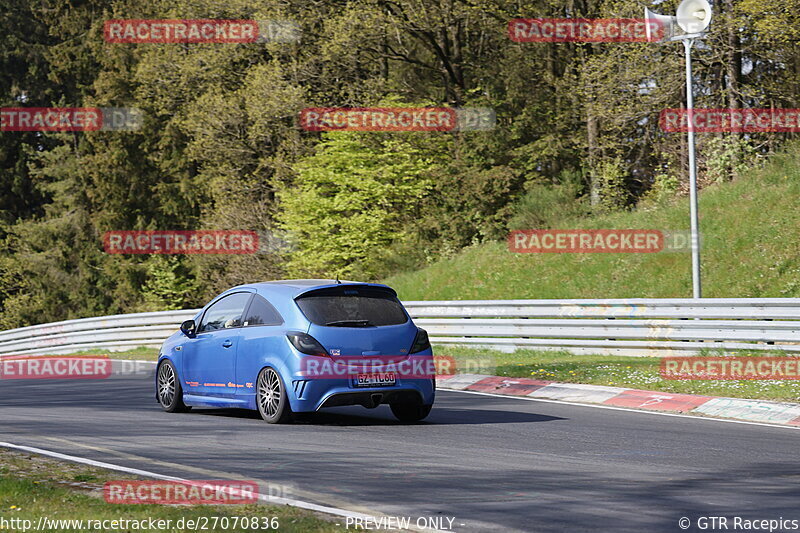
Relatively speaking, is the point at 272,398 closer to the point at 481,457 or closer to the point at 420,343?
the point at 420,343

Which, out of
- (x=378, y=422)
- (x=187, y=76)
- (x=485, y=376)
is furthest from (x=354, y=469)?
(x=187, y=76)

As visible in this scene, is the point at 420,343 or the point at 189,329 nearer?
the point at 420,343

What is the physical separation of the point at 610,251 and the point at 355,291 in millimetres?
17528

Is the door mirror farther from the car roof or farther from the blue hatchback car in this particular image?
the car roof

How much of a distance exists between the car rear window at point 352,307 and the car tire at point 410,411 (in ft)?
3.30

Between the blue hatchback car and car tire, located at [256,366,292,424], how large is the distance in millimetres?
11
